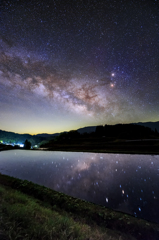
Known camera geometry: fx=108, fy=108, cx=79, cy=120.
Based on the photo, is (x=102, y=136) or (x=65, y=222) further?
(x=102, y=136)

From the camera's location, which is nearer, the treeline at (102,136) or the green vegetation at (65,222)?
the green vegetation at (65,222)

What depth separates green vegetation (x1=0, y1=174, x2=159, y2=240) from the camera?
3.59m

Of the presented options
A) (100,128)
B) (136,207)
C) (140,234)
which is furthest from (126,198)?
(100,128)

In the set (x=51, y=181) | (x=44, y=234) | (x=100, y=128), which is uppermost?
(x=100, y=128)

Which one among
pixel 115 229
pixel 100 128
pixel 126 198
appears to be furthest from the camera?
pixel 100 128

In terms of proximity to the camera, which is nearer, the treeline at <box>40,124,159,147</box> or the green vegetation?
the green vegetation

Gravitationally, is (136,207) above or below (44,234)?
below

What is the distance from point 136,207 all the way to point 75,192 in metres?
4.71

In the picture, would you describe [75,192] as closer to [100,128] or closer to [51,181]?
[51,181]

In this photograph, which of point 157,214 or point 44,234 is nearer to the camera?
point 44,234

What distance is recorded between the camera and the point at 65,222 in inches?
173

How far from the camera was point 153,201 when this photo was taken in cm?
749

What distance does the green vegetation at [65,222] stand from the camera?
3.59 metres

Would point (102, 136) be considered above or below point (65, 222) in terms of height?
above
